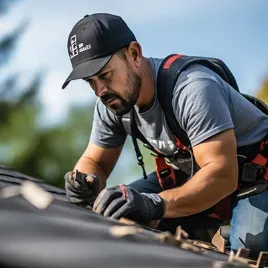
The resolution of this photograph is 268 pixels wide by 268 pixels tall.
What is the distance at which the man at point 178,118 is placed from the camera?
3418mm

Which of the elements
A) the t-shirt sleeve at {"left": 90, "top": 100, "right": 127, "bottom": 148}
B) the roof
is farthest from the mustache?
the roof

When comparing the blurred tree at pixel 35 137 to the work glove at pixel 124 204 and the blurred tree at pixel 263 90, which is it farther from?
the work glove at pixel 124 204

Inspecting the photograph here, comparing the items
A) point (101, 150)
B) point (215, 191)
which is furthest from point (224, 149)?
point (101, 150)

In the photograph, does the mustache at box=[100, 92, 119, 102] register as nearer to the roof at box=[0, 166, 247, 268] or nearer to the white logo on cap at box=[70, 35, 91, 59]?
the white logo on cap at box=[70, 35, 91, 59]

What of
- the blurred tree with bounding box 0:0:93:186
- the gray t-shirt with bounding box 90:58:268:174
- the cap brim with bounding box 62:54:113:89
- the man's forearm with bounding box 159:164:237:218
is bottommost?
the blurred tree with bounding box 0:0:93:186

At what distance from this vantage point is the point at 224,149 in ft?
11.5

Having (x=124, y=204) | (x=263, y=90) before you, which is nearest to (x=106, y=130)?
(x=124, y=204)

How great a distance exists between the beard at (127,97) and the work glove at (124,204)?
705mm

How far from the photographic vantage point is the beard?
3710mm

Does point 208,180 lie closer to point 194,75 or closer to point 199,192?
point 199,192

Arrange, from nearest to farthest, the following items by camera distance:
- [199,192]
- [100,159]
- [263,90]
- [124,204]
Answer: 1. [124,204]
2. [199,192]
3. [100,159]
4. [263,90]

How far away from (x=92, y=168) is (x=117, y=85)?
2.38 feet

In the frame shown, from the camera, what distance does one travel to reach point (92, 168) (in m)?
4.23

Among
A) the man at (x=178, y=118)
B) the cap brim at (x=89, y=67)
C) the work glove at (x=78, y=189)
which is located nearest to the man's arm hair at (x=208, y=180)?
the man at (x=178, y=118)
